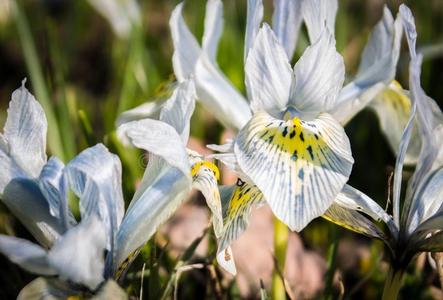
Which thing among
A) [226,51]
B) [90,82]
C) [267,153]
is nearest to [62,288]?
[267,153]

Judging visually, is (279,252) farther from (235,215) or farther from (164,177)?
(164,177)

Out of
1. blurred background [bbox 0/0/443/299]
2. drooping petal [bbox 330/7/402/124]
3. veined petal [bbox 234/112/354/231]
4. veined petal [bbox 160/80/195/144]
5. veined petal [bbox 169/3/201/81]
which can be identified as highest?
veined petal [bbox 160/80/195/144]

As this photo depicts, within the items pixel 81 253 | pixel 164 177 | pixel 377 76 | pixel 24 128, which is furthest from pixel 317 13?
pixel 81 253

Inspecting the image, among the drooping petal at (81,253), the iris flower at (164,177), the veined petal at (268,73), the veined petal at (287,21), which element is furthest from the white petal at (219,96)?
the drooping petal at (81,253)

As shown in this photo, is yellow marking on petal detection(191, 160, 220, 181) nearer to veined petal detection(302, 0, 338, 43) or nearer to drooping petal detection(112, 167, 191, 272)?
drooping petal detection(112, 167, 191, 272)

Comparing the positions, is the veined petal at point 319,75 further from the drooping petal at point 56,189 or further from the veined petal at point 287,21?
the drooping petal at point 56,189

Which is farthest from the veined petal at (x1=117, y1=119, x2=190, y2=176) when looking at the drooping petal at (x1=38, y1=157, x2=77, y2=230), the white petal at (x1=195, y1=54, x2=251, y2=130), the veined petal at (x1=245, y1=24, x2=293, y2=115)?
the white petal at (x1=195, y1=54, x2=251, y2=130)
